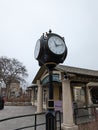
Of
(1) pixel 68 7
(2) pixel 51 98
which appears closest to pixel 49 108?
(2) pixel 51 98

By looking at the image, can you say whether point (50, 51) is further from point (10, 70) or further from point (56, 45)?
point (10, 70)

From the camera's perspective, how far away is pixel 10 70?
3559 cm

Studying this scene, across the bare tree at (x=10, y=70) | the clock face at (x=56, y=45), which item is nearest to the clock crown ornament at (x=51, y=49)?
the clock face at (x=56, y=45)

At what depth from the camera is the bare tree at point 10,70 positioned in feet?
116

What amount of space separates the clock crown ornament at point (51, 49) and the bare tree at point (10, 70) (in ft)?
107

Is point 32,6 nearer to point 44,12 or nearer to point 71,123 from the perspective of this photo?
point 44,12

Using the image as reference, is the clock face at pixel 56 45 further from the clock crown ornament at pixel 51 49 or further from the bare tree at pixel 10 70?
the bare tree at pixel 10 70

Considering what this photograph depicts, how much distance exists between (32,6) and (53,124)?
6.91 m

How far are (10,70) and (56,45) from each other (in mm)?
32854

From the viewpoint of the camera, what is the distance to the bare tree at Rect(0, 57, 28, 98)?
116ft

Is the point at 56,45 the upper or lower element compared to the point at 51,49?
upper

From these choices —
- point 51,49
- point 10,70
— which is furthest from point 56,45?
point 10,70

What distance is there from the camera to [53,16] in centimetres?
1038

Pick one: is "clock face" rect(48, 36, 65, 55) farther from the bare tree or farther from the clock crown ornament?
the bare tree
